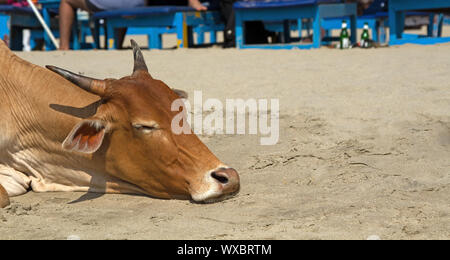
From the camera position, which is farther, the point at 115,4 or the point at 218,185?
the point at 115,4

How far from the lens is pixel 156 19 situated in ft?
32.1

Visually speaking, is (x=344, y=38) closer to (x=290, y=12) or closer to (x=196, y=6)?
(x=290, y=12)

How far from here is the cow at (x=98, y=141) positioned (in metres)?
3.42

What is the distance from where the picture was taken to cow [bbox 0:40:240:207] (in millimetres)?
3422

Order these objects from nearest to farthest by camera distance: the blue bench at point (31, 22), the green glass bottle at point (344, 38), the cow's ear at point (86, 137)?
1. the cow's ear at point (86, 137)
2. the green glass bottle at point (344, 38)
3. the blue bench at point (31, 22)

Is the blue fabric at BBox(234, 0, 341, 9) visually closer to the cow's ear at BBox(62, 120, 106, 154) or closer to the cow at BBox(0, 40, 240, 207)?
the cow at BBox(0, 40, 240, 207)

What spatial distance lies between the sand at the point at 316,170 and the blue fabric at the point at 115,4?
10.6ft

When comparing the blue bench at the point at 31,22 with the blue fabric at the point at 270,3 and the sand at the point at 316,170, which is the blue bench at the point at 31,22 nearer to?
the blue fabric at the point at 270,3

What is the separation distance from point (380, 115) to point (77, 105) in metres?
2.22

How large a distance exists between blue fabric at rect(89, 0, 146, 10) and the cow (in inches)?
239

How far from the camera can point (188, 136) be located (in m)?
3.45

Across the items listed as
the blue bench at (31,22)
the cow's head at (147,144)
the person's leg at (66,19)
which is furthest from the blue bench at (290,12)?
the cow's head at (147,144)

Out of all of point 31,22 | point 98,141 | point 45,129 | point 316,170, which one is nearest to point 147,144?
point 98,141

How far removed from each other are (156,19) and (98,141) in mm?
6478
